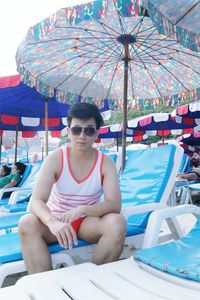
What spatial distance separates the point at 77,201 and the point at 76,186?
113 millimetres

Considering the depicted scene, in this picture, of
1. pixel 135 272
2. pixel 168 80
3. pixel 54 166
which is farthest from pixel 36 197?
pixel 168 80

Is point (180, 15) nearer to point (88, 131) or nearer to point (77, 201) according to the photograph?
point (88, 131)

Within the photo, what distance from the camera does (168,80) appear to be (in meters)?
5.29

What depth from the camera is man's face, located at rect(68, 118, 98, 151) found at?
237 cm

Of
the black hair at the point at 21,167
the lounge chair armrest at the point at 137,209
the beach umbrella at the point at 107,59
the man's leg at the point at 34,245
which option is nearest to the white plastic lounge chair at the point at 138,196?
the lounge chair armrest at the point at 137,209

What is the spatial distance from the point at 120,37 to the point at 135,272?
3235 millimetres

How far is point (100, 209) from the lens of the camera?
2.15 meters

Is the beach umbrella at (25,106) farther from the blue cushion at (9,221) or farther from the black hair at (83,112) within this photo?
the black hair at (83,112)

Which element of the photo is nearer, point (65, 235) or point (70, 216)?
point (65, 235)

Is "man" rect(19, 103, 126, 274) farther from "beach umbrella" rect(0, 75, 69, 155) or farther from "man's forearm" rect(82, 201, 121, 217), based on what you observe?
"beach umbrella" rect(0, 75, 69, 155)

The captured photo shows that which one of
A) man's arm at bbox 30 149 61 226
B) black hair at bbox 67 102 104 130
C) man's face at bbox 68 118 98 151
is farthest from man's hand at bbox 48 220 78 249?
black hair at bbox 67 102 104 130

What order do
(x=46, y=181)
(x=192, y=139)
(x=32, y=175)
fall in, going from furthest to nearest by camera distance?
(x=192, y=139) < (x=32, y=175) < (x=46, y=181)

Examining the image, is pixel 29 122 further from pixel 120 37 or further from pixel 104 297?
pixel 104 297

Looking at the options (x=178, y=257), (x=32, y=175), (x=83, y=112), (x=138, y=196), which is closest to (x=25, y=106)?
(x=32, y=175)
